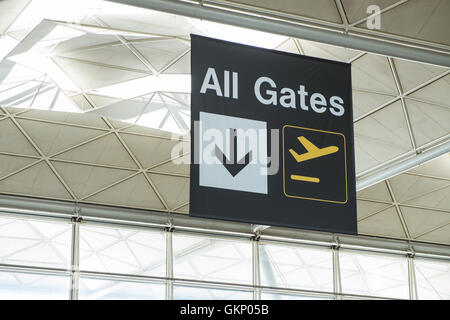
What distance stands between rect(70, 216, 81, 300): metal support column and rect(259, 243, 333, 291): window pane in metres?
8.43

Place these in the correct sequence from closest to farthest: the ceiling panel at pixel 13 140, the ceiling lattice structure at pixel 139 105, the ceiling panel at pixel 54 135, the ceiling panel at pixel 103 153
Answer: the ceiling lattice structure at pixel 139 105 → the ceiling panel at pixel 13 140 → the ceiling panel at pixel 54 135 → the ceiling panel at pixel 103 153

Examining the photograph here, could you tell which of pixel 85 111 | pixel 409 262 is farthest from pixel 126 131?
pixel 409 262

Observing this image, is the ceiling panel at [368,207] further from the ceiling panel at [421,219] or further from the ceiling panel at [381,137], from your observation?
the ceiling panel at [381,137]

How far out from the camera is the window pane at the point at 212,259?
35312mm

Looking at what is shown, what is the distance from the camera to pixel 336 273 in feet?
125

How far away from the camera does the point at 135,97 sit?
29578 mm

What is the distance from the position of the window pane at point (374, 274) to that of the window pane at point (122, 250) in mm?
9075

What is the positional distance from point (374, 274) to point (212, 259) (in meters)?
8.28

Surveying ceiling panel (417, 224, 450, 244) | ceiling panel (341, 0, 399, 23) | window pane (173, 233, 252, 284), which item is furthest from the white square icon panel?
ceiling panel (417, 224, 450, 244)

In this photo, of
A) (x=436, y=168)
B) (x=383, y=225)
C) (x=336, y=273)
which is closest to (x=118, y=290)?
(x=336, y=273)

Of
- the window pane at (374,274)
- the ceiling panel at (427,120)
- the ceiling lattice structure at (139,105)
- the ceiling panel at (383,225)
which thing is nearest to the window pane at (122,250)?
the ceiling lattice structure at (139,105)

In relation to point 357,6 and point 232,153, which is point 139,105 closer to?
point 357,6

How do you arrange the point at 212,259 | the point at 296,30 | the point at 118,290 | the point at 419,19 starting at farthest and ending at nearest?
the point at 212,259, the point at 118,290, the point at 419,19, the point at 296,30
